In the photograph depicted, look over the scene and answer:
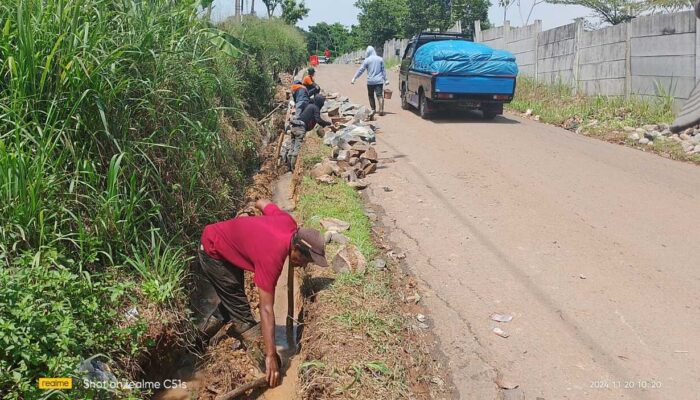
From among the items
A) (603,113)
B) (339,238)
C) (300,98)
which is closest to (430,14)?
(603,113)

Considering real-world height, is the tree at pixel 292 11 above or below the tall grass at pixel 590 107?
above

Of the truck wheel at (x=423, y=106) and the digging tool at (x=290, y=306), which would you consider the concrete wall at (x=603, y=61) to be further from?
the digging tool at (x=290, y=306)

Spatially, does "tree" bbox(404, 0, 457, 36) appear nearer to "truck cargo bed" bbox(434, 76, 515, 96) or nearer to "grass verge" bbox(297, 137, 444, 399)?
"truck cargo bed" bbox(434, 76, 515, 96)

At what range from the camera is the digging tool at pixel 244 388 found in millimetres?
3760

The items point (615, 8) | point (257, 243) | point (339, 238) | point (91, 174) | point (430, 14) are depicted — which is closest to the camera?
point (257, 243)

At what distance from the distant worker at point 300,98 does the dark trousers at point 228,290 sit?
547 centimetres

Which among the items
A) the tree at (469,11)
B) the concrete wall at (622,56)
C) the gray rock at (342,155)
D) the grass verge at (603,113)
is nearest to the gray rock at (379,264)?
the gray rock at (342,155)

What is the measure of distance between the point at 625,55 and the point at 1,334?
13725 mm

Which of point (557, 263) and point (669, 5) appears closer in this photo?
point (557, 263)

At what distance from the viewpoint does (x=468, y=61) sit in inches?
464

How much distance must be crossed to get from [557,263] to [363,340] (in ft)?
7.58

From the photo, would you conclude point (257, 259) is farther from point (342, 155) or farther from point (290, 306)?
point (342, 155)

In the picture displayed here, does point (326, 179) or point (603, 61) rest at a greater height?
point (603, 61)

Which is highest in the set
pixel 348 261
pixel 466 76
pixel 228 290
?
pixel 466 76
